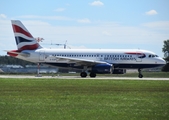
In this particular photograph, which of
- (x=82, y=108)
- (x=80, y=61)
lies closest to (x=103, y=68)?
(x=80, y=61)

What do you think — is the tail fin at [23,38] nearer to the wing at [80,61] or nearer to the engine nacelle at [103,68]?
the wing at [80,61]

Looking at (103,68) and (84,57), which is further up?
(84,57)

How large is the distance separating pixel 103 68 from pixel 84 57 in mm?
4097

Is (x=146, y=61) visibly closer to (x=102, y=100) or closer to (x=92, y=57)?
(x=92, y=57)

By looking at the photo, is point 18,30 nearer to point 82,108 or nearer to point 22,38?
point 22,38

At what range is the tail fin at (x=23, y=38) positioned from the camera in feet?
193

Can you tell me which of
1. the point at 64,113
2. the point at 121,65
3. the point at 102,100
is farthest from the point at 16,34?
the point at 64,113

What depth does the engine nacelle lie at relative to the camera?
55000mm

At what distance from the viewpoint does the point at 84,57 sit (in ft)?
192

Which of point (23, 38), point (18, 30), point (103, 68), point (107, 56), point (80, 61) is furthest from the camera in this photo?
point (18, 30)

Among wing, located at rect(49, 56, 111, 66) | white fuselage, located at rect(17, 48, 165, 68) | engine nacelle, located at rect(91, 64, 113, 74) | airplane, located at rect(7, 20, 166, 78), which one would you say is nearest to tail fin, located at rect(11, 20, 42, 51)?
airplane, located at rect(7, 20, 166, 78)

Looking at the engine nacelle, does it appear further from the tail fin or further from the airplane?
the tail fin

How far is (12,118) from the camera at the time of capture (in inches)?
638

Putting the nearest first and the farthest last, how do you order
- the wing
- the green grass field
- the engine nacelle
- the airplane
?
the green grass field → the engine nacelle → the wing → the airplane
